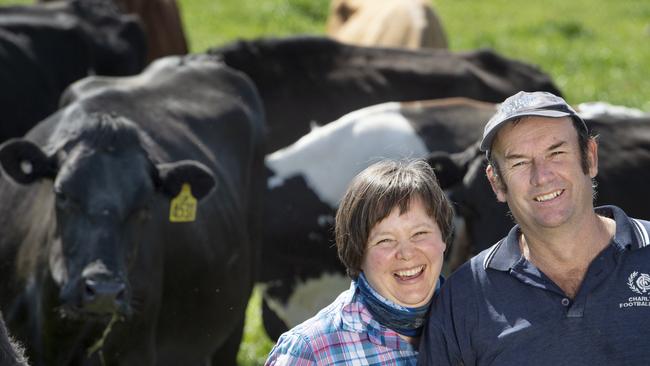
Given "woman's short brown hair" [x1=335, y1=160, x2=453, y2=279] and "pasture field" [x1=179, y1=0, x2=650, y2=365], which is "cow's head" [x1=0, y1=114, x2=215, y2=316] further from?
"pasture field" [x1=179, y1=0, x2=650, y2=365]

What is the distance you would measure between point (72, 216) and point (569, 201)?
2.52 metres

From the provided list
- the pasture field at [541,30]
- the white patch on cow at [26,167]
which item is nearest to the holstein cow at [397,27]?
the pasture field at [541,30]

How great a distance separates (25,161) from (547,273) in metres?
2.83

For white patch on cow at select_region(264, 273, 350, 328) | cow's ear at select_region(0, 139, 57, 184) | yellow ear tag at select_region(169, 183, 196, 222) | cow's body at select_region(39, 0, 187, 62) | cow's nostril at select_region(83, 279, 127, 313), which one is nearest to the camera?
cow's nostril at select_region(83, 279, 127, 313)

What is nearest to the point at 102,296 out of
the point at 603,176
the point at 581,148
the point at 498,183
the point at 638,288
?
the point at 498,183

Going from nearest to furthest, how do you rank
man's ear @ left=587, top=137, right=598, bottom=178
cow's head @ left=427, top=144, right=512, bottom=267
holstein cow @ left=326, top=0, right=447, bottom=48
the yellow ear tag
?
man's ear @ left=587, top=137, right=598, bottom=178 < the yellow ear tag < cow's head @ left=427, top=144, right=512, bottom=267 < holstein cow @ left=326, top=0, right=447, bottom=48

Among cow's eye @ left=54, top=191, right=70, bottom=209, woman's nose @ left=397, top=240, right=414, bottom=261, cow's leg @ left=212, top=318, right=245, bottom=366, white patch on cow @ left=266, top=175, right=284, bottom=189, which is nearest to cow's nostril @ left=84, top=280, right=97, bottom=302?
cow's eye @ left=54, top=191, right=70, bottom=209

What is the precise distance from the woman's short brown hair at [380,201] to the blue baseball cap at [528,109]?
0.74ft

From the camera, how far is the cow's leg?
7418 mm

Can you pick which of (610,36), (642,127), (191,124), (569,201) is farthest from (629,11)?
(569,201)

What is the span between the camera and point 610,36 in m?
17.5

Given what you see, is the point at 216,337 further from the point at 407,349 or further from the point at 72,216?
the point at 407,349

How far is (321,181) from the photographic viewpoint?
7812 mm

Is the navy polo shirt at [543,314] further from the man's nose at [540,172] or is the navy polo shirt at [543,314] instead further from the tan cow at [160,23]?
the tan cow at [160,23]
